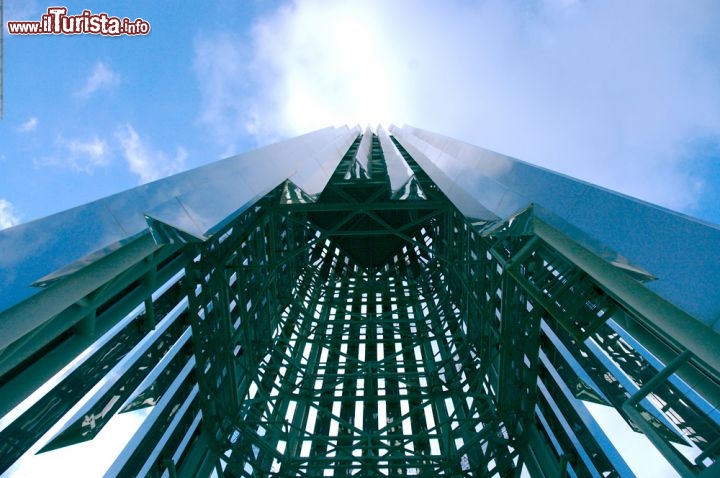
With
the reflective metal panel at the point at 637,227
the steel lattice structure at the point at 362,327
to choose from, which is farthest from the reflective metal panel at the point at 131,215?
the reflective metal panel at the point at 637,227

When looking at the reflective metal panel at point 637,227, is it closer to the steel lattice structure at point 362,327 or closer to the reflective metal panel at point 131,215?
the steel lattice structure at point 362,327

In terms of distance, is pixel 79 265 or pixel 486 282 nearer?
pixel 79 265

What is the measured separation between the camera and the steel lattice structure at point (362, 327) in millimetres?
4293

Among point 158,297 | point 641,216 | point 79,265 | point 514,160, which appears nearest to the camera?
point 79,265

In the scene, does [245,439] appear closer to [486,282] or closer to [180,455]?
[180,455]

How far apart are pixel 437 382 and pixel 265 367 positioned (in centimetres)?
525

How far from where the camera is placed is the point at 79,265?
Result: 165 inches

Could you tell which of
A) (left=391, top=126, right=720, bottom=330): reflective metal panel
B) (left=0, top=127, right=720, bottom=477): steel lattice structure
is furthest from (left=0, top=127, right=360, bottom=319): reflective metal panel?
(left=391, top=126, right=720, bottom=330): reflective metal panel

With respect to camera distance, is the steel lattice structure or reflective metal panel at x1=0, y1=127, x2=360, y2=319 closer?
reflective metal panel at x1=0, y1=127, x2=360, y2=319

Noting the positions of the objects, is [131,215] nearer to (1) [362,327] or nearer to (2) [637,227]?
(2) [637,227]

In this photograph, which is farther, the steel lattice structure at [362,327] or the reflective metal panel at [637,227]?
the steel lattice structure at [362,327]

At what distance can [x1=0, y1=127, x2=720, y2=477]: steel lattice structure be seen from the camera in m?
4.29

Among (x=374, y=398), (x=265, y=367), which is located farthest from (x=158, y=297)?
(x=374, y=398)

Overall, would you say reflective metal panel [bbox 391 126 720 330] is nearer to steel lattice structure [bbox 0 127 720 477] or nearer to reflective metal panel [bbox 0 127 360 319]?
steel lattice structure [bbox 0 127 720 477]
